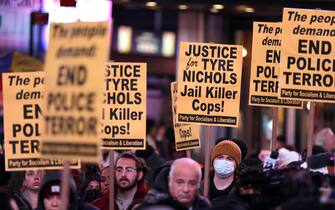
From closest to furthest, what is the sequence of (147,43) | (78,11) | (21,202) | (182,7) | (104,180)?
(21,202) → (104,180) → (78,11) → (182,7) → (147,43)

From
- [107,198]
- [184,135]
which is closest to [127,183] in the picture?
[107,198]

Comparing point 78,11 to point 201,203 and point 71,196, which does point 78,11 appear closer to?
point 71,196

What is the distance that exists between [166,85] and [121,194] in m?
14.4

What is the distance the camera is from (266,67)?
43.0ft

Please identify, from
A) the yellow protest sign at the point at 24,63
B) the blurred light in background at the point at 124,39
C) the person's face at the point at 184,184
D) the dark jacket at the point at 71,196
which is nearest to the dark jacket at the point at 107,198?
the dark jacket at the point at 71,196

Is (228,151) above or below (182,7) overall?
below

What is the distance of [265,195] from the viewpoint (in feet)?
32.2

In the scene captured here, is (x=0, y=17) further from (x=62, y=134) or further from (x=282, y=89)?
(x=62, y=134)

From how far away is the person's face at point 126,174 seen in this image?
11945mm

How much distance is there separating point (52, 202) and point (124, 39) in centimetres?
1697

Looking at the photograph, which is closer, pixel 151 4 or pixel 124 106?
pixel 124 106

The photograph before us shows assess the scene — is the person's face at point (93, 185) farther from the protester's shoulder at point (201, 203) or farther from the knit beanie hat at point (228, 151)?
the protester's shoulder at point (201, 203)

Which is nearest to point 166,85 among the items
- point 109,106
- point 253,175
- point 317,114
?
point 317,114

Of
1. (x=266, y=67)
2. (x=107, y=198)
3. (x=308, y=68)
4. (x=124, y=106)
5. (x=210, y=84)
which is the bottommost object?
(x=107, y=198)
